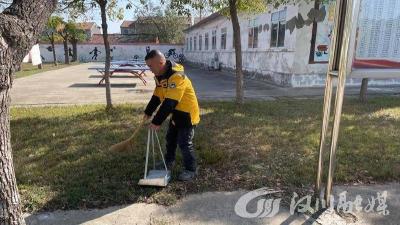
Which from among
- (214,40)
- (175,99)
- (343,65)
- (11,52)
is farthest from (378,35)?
(214,40)

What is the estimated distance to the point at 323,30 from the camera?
1345cm

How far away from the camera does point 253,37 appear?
18328 millimetres

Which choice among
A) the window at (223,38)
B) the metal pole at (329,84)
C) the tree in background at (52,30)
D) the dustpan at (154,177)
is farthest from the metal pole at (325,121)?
the window at (223,38)

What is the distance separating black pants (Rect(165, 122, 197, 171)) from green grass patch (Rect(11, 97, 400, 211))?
193mm

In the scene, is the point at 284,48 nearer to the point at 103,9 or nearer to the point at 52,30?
the point at 103,9

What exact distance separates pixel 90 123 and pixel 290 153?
378 cm

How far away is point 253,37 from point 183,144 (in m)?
15.0

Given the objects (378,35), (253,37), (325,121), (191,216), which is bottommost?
(191,216)

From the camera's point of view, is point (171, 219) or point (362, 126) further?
point (362, 126)

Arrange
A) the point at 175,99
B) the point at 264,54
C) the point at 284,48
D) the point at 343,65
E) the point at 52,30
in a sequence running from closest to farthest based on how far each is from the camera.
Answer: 1. the point at 343,65
2. the point at 175,99
3. the point at 284,48
4. the point at 264,54
5. the point at 52,30

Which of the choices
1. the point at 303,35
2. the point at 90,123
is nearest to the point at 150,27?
the point at 303,35

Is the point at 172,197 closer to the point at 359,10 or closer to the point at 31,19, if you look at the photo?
the point at 31,19

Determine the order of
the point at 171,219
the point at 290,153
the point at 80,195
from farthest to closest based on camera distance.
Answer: the point at 290,153 → the point at 80,195 → the point at 171,219

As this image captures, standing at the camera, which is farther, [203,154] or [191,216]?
[203,154]
